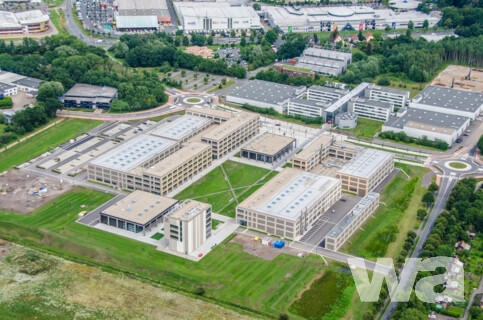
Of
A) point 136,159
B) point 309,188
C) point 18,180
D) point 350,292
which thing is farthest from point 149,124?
point 350,292

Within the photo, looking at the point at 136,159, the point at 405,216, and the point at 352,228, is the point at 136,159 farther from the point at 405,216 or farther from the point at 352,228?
the point at 405,216

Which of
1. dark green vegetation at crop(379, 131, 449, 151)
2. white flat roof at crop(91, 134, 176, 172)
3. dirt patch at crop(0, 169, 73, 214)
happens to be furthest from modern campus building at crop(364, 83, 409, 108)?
dirt patch at crop(0, 169, 73, 214)

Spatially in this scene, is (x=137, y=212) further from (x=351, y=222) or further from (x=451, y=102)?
(x=451, y=102)

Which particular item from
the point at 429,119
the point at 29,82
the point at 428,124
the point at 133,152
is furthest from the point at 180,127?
the point at 429,119

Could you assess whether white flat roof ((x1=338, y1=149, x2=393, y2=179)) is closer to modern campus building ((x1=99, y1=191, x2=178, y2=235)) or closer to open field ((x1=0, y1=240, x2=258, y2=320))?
modern campus building ((x1=99, y1=191, x2=178, y2=235))

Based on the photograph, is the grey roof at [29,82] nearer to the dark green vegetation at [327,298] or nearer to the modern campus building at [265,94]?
the modern campus building at [265,94]

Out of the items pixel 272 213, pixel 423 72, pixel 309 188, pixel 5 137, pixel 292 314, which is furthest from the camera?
pixel 423 72
